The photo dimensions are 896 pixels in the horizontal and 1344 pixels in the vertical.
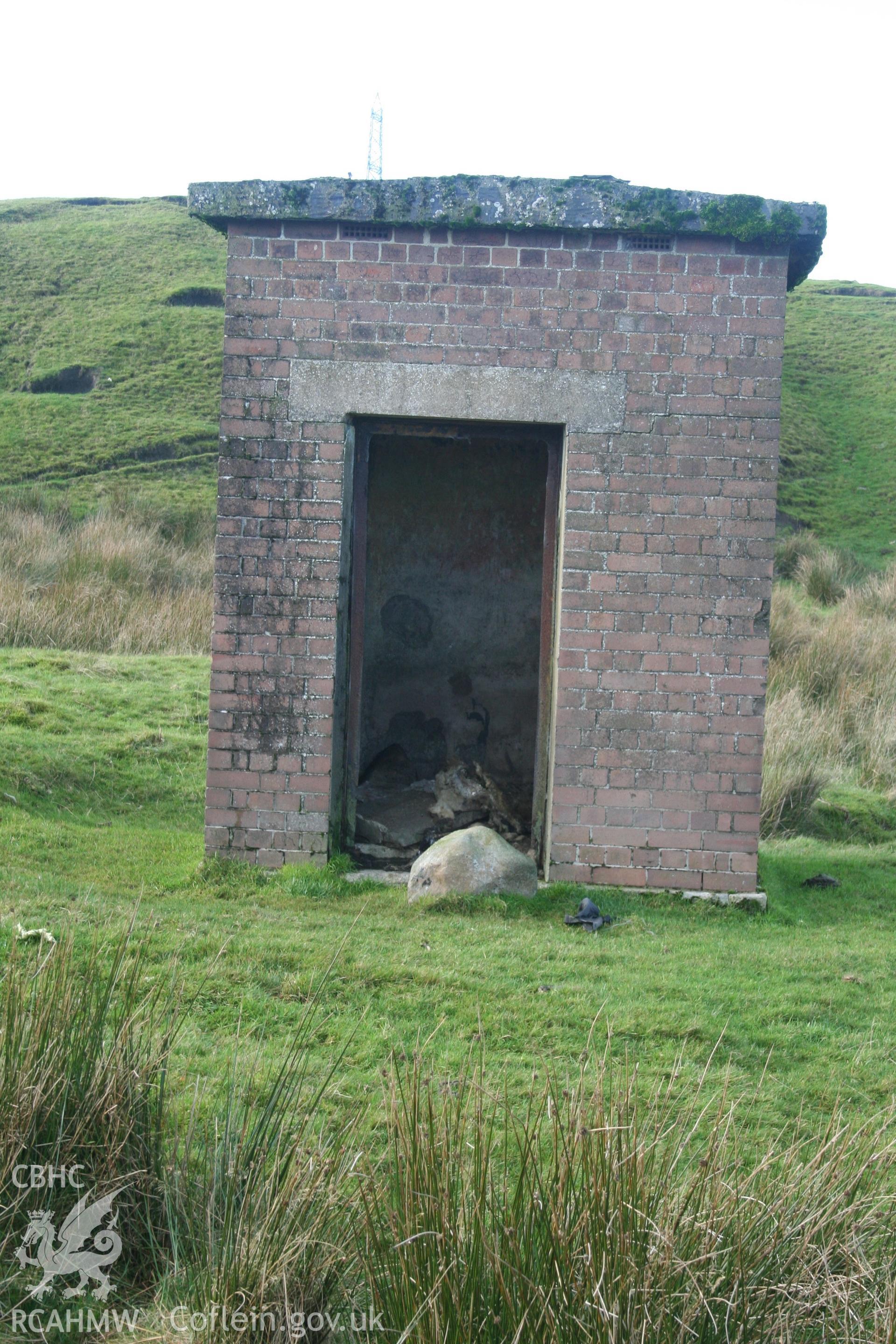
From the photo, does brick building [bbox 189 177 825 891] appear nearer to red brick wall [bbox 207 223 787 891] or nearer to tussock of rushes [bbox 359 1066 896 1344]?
red brick wall [bbox 207 223 787 891]

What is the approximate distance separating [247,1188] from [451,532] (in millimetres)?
6786

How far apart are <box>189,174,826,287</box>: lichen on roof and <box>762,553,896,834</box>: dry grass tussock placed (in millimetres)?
4327

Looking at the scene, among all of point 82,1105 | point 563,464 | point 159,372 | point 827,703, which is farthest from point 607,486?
point 159,372

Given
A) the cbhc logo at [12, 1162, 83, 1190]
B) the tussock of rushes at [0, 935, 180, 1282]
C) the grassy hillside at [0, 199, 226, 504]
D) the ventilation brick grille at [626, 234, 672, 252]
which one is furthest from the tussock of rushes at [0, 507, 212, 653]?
the cbhc logo at [12, 1162, 83, 1190]

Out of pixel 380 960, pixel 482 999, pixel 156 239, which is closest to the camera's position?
pixel 482 999

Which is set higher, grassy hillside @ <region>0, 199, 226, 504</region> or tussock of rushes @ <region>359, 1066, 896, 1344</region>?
grassy hillside @ <region>0, 199, 226, 504</region>

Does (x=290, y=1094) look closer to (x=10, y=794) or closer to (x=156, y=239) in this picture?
(x=10, y=794)

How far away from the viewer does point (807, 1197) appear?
2.28 meters

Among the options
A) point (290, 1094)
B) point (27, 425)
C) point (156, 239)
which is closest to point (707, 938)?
point (290, 1094)

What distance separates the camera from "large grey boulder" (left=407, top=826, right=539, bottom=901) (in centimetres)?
582

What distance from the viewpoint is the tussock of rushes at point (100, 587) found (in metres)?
13.4

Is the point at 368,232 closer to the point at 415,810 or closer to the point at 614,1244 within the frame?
the point at 415,810

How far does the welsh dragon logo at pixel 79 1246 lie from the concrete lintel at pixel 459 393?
4383 mm

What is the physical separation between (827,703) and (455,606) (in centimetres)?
537
